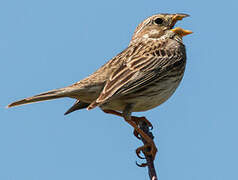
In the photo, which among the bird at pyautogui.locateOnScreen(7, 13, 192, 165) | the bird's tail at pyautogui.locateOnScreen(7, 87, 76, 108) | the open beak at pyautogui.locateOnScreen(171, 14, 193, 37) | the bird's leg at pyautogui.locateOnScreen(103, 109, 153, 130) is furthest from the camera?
the open beak at pyautogui.locateOnScreen(171, 14, 193, 37)

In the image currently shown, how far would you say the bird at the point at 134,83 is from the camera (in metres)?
7.66

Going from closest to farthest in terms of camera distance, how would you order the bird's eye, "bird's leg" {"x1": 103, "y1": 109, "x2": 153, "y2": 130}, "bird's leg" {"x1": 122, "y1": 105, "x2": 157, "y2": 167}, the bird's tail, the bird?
the bird's tail → the bird → "bird's leg" {"x1": 122, "y1": 105, "x2": 157, "y2": 167} → "bird's leg" {"x1": 103, "y1": 109, "x2": 153, "y2": 130} → the bird's eye

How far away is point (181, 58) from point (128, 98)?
152 cm

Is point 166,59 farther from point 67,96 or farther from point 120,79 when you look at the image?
point 67,96

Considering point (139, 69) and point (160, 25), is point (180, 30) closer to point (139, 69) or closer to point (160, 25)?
point (160, 25)

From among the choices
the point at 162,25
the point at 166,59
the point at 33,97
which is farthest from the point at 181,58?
the point at 33,97

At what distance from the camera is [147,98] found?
26.3ft

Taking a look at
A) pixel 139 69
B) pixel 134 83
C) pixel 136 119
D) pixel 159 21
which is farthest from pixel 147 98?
pixel 159 21

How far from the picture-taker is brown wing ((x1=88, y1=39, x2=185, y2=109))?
7.61 m

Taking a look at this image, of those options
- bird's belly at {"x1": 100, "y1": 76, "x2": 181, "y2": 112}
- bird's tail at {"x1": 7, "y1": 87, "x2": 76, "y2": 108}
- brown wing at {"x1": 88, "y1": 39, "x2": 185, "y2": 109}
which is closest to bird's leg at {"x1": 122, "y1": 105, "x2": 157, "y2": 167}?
bird's belly at {"x1": 100, "y1": 76, "x2": 181, "y2": 112}

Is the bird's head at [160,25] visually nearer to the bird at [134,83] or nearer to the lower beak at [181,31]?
the lower beak at [181,31]

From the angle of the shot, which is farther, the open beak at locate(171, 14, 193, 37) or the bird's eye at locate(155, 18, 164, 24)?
the bird's eye at locate(155, 18, 164, 24)

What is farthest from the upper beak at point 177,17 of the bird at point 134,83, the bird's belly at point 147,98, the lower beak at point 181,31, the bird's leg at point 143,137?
the bird's leg at point 143,137

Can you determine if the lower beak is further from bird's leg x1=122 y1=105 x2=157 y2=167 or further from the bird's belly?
bird's leg x1=122 y1=105 x2=157 y2=167
